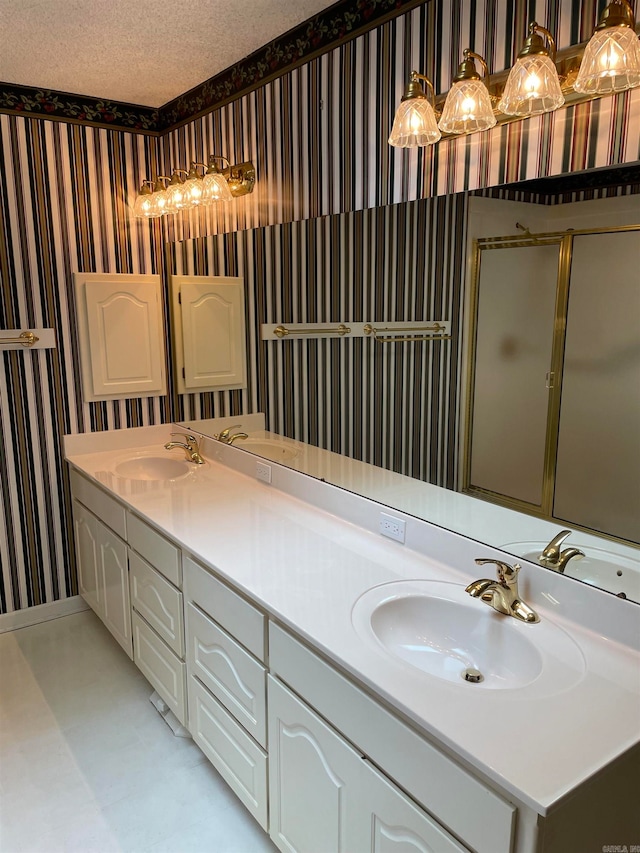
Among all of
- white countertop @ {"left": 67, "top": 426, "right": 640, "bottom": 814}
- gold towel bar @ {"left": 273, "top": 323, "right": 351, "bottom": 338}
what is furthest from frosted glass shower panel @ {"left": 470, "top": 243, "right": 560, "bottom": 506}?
gold towel bar @ {"left": 273, "top": 323, "right": 351, "bottom": 338}

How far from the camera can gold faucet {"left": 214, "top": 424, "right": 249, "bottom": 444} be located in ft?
Result: 9.12

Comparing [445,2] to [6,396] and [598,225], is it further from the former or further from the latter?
[6,396]

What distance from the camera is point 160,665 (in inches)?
89.7

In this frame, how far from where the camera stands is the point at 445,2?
163cm

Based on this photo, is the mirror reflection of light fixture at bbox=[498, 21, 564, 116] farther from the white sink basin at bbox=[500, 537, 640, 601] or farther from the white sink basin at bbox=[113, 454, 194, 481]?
the white sink basin at bbox=[113, 454, 194, 481]

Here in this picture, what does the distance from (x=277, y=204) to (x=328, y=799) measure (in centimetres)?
194

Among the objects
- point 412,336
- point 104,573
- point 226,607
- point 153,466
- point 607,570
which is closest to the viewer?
point 607,570

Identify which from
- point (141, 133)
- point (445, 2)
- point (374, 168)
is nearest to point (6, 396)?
point (141, 133)

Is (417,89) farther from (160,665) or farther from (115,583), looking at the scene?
(115,583)

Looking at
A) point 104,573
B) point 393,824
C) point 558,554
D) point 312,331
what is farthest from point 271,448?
point 393,824

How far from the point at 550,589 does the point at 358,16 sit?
1765 mm

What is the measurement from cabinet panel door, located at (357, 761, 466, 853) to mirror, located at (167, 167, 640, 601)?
0.65m

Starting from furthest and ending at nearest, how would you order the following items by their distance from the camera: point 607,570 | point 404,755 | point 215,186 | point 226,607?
point 215,186 → point 226,607 → point 607,570 → point 404,755

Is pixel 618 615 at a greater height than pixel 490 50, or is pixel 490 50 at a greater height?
pixel 490 50
